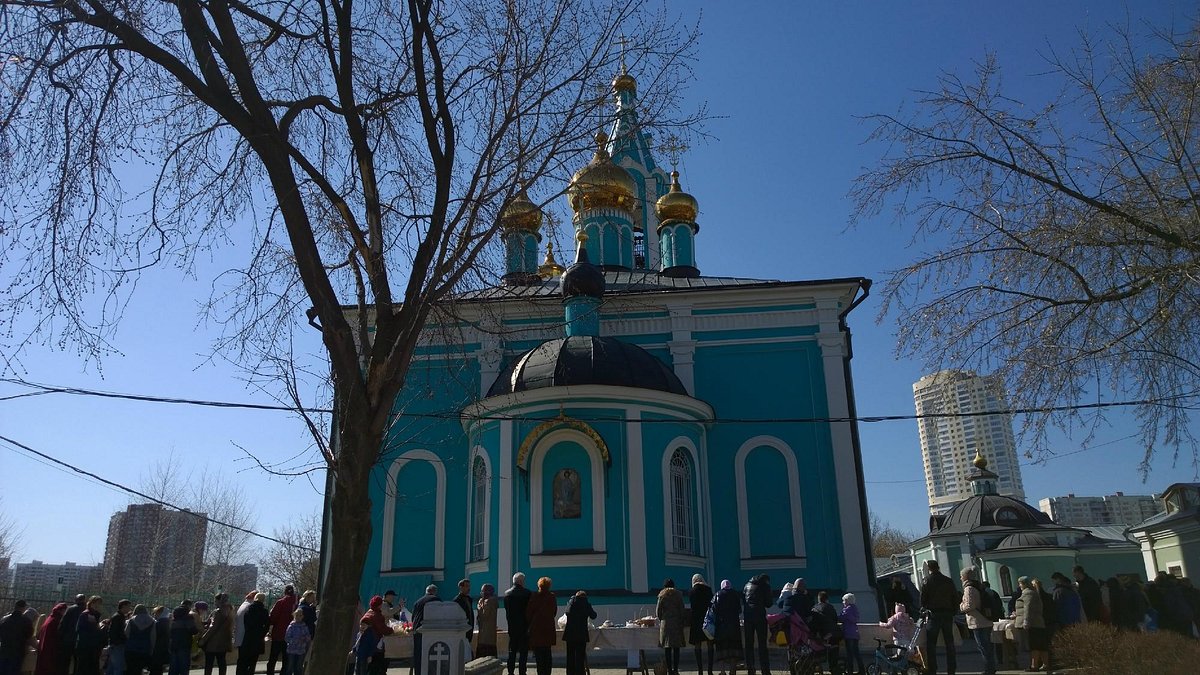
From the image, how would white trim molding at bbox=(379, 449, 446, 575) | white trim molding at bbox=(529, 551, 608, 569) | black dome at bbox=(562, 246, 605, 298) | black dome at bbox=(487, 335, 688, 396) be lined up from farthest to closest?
1. black dome at bbox=(562, 246, 605, 298)
2. white trim molding at bbox=(379, 449, 446, 575)
3. black dome at bbox=(487, 335, 688, 396)
4. white trim molding at bbox=(529, 551, 608, 569)

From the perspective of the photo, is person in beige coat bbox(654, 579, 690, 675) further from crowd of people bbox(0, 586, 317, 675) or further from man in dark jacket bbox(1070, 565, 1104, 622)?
man in dark jacket bbox(1070, 565, 1104, 622)

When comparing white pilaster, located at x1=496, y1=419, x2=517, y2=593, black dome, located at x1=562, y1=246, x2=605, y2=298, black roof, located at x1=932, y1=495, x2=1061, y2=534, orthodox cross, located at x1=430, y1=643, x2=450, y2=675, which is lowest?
orthodox cross, located at x1=430, y1=643, x2=450, y2=675

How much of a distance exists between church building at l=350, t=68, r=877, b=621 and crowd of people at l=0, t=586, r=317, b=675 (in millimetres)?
3808

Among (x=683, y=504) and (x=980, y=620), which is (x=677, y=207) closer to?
(x=683, y=504)

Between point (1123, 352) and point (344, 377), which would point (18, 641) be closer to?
point (344, 377)

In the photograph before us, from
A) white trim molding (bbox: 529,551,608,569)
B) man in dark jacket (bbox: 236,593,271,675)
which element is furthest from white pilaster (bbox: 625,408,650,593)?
man in dark jacket (bbox: 236,593,271,675)

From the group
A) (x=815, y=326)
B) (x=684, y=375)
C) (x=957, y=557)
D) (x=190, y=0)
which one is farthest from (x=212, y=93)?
(x=957, y=557)

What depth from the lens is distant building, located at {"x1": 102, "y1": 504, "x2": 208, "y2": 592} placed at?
36.9 m

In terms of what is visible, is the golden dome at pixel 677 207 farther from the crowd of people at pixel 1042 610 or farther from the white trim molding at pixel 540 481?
the crowd of people at pixel 1042 610

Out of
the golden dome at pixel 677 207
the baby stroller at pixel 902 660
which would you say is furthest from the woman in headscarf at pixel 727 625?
the golden dome at pixel 677 207

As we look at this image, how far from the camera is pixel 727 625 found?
9.93 meters

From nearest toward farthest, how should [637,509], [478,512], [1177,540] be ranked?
[637,509], [478,512], [1177,540]

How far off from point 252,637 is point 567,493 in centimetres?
586

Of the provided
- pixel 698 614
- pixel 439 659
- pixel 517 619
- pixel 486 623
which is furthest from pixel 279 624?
pixel 698 614
